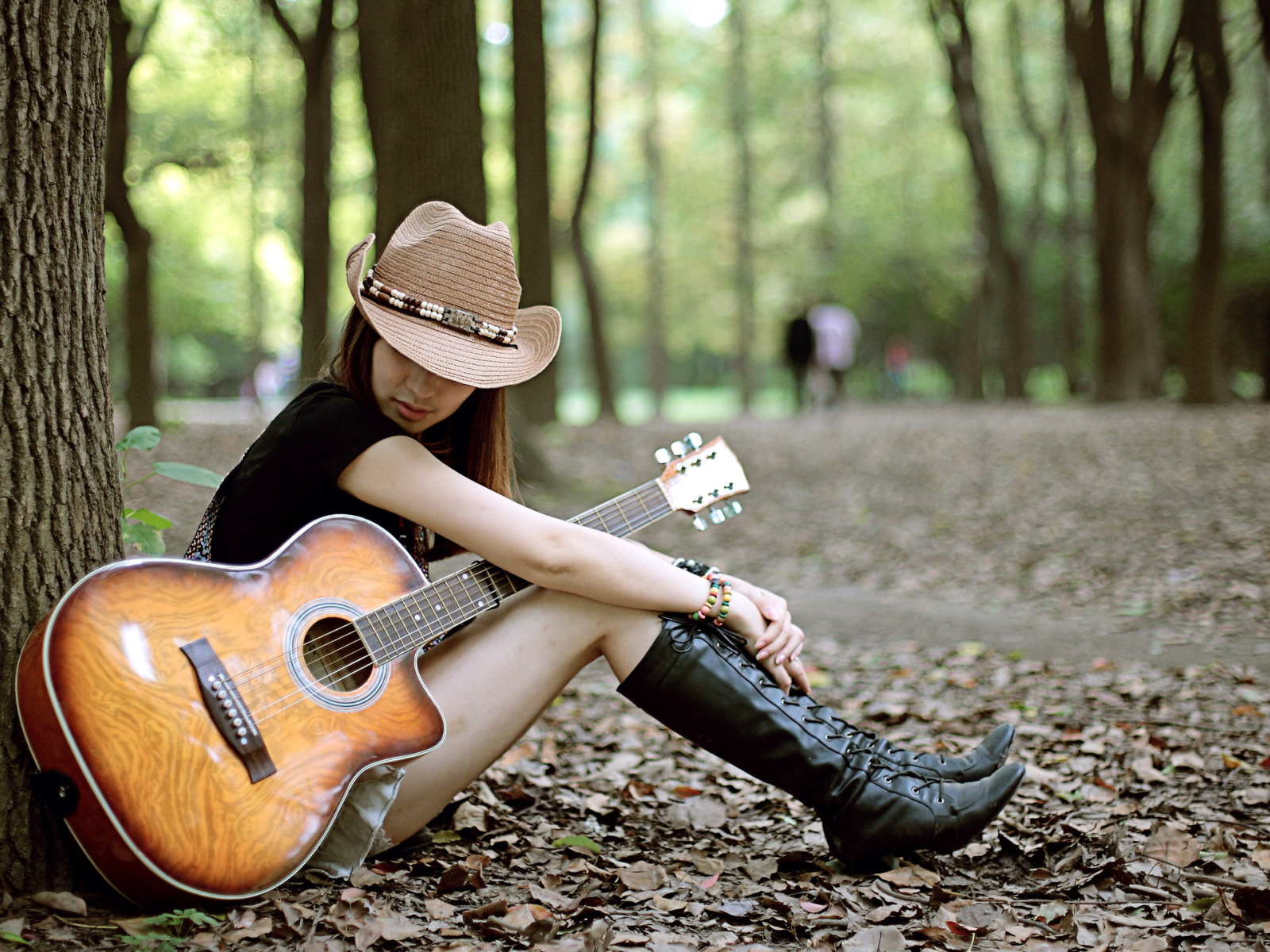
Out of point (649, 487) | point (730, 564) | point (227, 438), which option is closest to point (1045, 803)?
point (649, 487)

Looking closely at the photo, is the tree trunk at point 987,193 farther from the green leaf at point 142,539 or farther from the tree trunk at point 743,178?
the green leaf at point 142,539

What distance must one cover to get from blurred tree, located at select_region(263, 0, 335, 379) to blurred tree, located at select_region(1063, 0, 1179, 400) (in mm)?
9206

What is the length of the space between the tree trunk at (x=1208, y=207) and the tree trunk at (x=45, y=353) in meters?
12.8

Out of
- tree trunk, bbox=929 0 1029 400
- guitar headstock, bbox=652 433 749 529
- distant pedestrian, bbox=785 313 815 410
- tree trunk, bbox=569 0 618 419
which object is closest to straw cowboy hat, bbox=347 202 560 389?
guitar headstock, bbox=652 433 749 529

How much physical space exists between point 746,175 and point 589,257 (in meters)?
9.41

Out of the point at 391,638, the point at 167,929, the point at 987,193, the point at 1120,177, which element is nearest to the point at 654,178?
the point at 987,193

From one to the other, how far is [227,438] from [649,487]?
9.85 meters

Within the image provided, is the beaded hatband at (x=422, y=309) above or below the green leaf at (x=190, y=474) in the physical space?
above

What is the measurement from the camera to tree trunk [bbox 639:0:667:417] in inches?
1022

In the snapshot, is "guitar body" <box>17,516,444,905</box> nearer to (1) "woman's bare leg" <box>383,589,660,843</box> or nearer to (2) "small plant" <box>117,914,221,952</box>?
(2) "small plant" <box>117,914,221,952</box>

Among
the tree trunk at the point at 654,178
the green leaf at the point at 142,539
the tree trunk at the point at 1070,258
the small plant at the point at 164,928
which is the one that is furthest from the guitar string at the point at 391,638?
the tree trunk at the point at 654,178

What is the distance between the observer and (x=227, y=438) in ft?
39.1

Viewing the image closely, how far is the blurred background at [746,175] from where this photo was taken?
37.5 ft

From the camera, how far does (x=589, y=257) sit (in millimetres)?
17172
